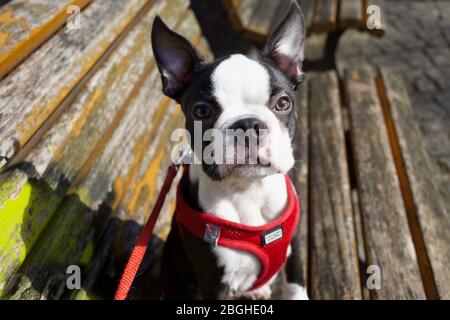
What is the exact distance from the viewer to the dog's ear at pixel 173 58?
1.98 m

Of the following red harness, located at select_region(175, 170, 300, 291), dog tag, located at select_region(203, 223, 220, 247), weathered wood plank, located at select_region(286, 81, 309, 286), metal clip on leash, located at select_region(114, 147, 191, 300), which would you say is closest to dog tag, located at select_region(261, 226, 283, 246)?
red harness, located at select_region(175, 170, 300, 291)

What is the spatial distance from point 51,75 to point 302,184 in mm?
1569

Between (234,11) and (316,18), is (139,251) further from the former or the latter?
(316,18)

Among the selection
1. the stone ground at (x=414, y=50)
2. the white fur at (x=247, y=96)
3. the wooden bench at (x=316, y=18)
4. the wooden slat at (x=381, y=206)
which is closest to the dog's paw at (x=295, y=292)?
the wooden slat at (x=381, y=206)

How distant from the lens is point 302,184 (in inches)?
112

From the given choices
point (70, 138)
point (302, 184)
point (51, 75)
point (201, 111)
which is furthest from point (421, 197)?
point (51, 75)

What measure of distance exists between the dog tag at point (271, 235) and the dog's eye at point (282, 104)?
49cm

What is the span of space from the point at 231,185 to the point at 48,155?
74 cm

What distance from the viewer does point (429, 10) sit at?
643 centimetres

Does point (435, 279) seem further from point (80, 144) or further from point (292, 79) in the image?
point (80, 144)

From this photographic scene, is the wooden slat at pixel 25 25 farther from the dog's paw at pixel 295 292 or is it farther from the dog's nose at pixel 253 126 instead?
the dog's paw at pixel 295 292

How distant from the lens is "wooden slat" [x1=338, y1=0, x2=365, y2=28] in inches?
156

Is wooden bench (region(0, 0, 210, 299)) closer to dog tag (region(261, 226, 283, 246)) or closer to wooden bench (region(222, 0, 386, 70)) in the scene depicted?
dog tag (region(261, 226, 283, 246))
